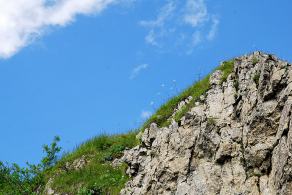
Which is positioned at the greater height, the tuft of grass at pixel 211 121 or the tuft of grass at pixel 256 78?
the tuft of grass at pixel 256 78

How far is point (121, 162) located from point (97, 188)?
320 centimetres

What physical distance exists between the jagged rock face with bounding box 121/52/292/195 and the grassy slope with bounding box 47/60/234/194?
5.18 feet

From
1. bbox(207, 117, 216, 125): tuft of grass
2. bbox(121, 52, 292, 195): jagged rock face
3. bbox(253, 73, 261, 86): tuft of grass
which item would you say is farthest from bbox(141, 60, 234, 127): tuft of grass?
bbox(253, 73, 261, 86): tuft of grass

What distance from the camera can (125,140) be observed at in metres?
36.6

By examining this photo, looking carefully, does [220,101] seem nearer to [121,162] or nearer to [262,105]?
[262,105]

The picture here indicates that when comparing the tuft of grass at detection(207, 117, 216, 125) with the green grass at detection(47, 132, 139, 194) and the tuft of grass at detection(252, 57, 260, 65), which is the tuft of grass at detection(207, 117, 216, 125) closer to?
the tuft of grass at detection(252, 57, 260, 65)

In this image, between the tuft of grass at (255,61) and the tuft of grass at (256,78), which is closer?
the tuft of grass at (256,78)

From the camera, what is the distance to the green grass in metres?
31.2

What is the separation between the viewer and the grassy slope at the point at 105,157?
30.8 meters

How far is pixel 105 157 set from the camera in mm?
35000

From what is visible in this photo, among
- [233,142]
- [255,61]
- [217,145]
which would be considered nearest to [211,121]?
[217,145]

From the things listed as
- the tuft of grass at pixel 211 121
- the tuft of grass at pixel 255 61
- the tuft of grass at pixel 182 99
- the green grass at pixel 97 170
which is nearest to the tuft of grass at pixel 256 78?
the tuft of grass at pixel 255 61

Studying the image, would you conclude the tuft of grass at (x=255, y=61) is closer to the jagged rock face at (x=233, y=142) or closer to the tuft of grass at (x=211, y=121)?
the jagged rock face at (x=233, y=142)

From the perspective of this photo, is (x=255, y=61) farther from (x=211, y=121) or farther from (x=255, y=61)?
(x=211, y=121)
